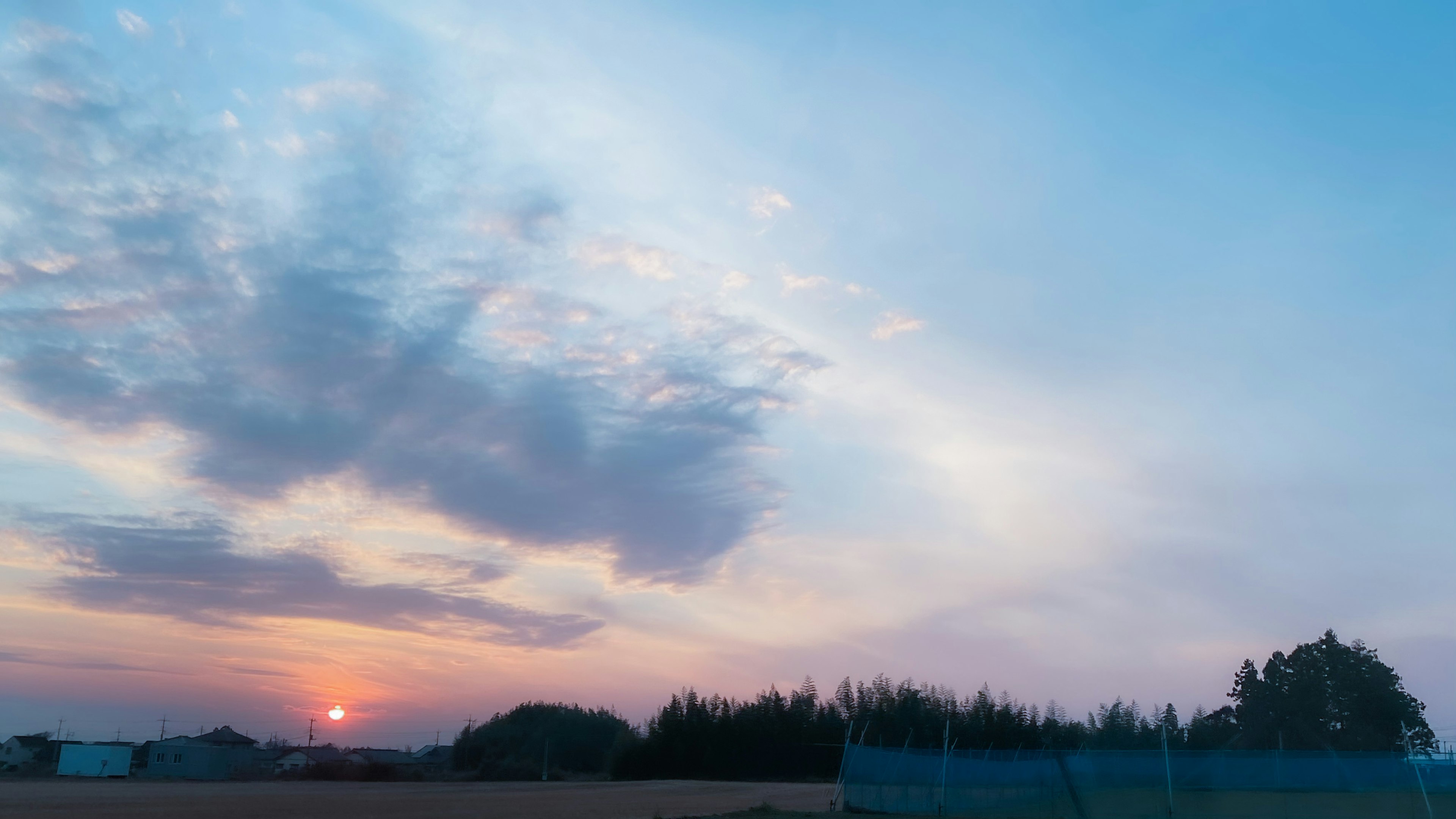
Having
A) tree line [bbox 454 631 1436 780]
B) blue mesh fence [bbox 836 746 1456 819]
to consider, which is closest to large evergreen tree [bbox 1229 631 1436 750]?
tree line [bbox 454 631 1436 780]

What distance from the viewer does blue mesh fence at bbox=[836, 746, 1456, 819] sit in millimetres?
24203

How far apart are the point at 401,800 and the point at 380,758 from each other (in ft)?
275

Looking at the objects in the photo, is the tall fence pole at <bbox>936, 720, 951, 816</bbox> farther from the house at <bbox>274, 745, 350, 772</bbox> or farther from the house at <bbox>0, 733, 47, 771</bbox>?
the house at <bbox>0, 733, 47, 771</bbox>

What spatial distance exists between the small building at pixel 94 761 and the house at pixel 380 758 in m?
19.9

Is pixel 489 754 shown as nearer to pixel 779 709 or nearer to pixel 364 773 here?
pixel 364 773

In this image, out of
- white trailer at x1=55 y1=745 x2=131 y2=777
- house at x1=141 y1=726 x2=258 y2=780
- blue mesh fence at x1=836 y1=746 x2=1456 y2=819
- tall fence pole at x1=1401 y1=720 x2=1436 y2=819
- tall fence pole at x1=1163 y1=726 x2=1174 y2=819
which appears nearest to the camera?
tall fence pole at x1=1401 y1=720 x2=1436 y2=819

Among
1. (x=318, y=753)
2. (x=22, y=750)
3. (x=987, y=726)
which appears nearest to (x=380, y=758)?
(x=318, y=753)

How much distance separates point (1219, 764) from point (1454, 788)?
5696 mm

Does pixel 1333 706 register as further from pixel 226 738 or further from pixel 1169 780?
pixel 226 738

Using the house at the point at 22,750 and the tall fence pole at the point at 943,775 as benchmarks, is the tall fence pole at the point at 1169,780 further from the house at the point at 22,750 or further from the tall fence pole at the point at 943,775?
the house at the point at 22,750

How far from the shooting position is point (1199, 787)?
84.0 ft

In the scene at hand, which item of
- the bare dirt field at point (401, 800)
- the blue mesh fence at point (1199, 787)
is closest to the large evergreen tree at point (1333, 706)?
the bare dirt field at point (401, 800)

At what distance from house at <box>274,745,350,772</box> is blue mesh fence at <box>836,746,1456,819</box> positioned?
286 ft

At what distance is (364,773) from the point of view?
80.2 metres
